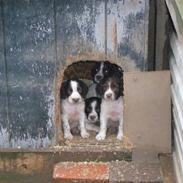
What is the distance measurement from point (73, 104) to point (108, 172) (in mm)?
894

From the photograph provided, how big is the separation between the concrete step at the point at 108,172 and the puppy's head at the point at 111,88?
0.60 m

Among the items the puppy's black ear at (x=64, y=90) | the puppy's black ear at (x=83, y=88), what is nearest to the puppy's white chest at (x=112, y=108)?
the puppy's black ear at (x=83, y=88)

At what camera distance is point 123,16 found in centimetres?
413

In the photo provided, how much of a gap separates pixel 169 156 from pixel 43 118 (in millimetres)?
1011

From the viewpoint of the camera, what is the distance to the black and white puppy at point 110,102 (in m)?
4.62

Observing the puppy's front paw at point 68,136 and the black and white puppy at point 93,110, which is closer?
the puppy's front paw at point 68,136

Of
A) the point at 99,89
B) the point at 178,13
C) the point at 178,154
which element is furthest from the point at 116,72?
the point at 178,13

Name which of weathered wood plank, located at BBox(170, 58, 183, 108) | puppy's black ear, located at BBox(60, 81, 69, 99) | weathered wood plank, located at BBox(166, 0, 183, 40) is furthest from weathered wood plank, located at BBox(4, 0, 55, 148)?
weathered wood plank, located at BBox(166, 0, 183, 40)

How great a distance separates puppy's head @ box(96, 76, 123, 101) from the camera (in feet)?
15.1

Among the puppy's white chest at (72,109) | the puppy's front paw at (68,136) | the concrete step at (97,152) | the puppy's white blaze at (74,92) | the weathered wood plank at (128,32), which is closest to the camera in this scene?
the weathered wood plank at (128,32)

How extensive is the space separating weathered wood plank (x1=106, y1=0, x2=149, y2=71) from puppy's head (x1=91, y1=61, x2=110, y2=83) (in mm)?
594

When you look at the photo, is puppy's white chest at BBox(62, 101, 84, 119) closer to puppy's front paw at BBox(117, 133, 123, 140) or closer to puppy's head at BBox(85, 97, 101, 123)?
puppy's head at BBox(85, 97, 101, 123)

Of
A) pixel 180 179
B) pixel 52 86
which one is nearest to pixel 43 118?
pixel 52 86

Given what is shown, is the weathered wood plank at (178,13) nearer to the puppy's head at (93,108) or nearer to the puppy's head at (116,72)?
the puppy's head at (116,72)
